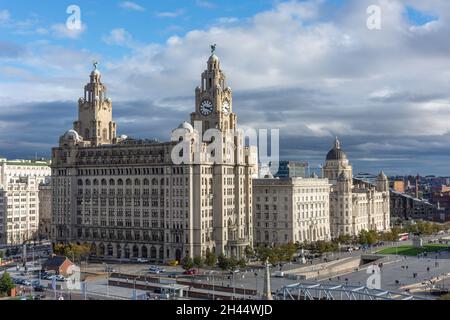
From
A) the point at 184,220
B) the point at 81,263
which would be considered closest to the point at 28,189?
the point at 81,263

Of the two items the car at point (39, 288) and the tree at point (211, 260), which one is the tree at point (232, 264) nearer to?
the tree at point (211, 260)

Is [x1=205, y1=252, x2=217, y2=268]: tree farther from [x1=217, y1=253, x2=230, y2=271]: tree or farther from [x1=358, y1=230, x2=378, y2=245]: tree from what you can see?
[x1=358, y1=230, x2=378, y2=245]: tree

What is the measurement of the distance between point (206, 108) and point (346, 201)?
5746 cm

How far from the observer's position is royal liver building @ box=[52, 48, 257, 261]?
411 ft

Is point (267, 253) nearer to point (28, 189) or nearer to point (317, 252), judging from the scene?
point (317, 252)

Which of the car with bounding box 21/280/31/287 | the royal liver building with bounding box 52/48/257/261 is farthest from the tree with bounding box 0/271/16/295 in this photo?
the royal liver building with bounding box 52/48/257/261

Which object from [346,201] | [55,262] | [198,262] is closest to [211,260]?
[198,262]

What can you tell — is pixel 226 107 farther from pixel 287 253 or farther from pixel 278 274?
pixel 278 274

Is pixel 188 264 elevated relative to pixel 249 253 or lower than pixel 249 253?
lower

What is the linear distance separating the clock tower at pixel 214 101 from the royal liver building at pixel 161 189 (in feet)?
0.66

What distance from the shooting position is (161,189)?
424ft

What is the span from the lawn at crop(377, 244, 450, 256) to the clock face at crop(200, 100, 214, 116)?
46532 millimetres

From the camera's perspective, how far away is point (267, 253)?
120875mm
